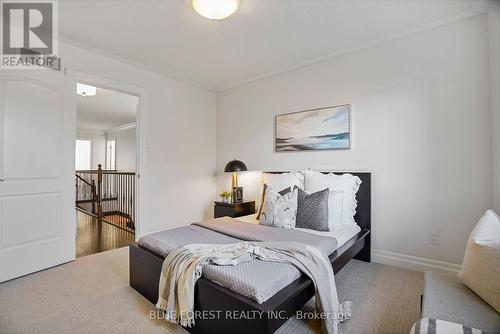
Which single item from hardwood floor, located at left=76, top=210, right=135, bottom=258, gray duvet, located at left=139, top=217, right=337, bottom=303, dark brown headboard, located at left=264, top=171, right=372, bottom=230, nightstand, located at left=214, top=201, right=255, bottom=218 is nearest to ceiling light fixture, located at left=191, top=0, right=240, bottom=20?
gray duvet, located at left=139, top=217, right=337, bottom=303

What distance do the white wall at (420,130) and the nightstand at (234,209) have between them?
111 cm

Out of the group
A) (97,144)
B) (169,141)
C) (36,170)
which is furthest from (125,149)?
(36,170)

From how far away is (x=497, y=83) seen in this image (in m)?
2.04

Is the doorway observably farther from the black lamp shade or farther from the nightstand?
the black lamp shade

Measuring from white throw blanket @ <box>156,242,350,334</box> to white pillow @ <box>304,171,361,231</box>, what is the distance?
0.89 m

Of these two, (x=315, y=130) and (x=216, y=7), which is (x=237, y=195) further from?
(x=216, y=7)

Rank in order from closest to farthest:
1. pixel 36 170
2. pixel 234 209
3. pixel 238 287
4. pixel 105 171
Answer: pixel 238 287 < pixel 36 170 < pixel 234 209 < pixel 105 171

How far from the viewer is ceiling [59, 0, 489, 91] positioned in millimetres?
2184

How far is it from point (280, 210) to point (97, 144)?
8012 millimetres

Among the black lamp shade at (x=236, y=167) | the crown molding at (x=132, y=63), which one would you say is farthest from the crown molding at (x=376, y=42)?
the black lamp shade at (x=236, y=167)

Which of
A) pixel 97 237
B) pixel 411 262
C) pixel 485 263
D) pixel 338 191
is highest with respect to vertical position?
pixel 338 191

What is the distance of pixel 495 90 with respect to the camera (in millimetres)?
2066

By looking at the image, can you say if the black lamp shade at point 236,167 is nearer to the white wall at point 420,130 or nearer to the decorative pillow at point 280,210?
the white wall at point 420,130

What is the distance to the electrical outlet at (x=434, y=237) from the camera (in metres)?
2.44
